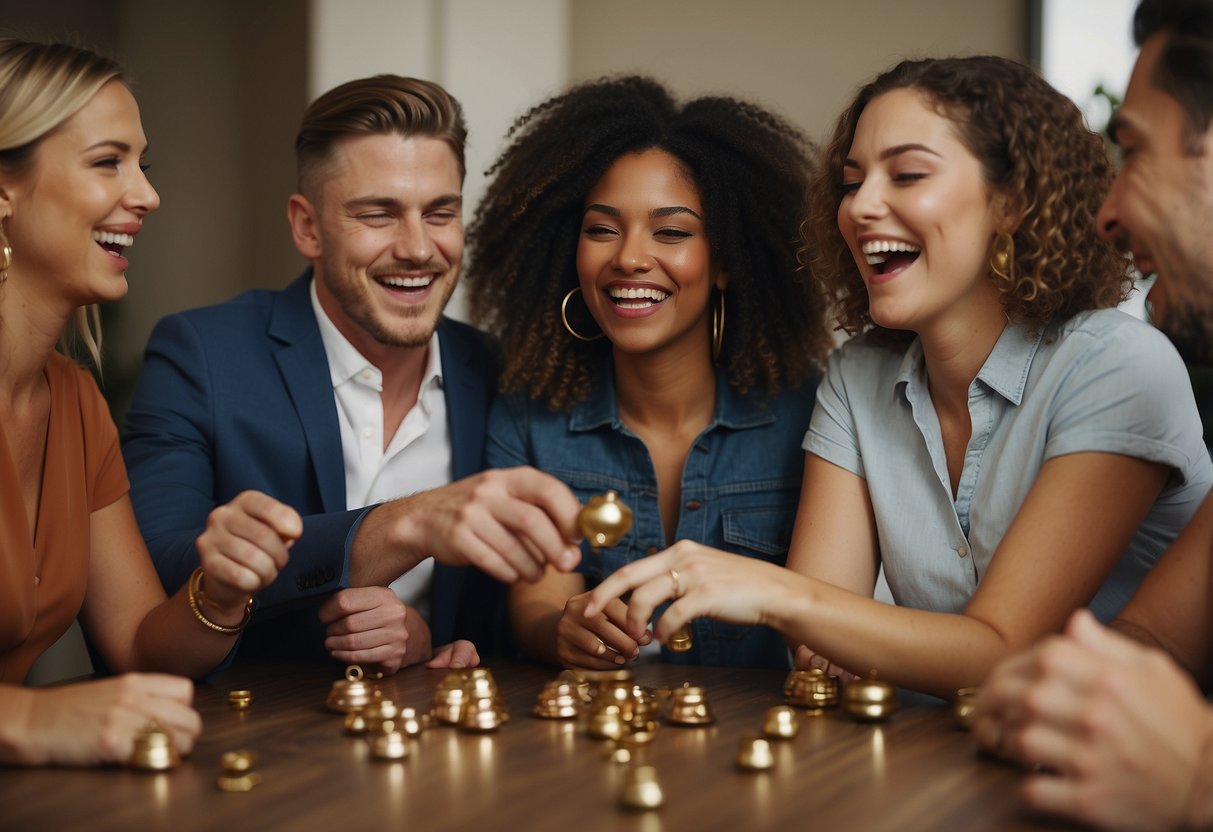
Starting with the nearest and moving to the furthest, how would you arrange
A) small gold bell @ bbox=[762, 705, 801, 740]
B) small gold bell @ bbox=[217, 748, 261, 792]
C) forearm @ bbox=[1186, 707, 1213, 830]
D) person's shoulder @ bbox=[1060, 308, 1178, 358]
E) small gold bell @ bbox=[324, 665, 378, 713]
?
forearm @ bbox=[1186, 707, 1213, 830] < small gold bell @ bbox=[217, 748, 261, 792] < small gold bell @ bbox=[762, 705, 801, 740] < small gold bell @ bbox=[324, 665, 378, 713] < person's shoulder @ bbox=[1060, 308, 1178, 358]

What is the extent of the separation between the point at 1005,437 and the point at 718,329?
94 cm

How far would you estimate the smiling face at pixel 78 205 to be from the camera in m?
2.24

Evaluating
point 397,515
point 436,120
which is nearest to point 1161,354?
point 397,515

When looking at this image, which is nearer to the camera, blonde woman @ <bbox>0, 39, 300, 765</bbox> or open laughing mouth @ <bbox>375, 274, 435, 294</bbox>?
blonde woman @ <bbox>0, 39, 300, 765</bbox>

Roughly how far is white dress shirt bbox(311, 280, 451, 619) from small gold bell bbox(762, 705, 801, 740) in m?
1.54

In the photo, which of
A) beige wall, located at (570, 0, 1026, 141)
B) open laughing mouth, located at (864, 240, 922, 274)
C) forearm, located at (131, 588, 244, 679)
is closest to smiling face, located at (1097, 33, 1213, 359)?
open laughing mouth, located at (864, 240, 922, 274)

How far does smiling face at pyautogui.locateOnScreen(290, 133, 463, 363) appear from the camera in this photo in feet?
10.5

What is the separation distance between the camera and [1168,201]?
73.0 inches

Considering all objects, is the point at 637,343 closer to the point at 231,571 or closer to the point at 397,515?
the point at 397,515

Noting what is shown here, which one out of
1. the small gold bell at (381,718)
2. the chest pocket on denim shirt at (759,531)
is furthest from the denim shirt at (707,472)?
the small gold bell at (381,718)

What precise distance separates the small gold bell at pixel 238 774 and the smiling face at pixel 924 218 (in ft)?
4.79

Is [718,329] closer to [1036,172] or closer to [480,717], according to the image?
[1036,172]

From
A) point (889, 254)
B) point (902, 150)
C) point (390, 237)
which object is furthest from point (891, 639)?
point (390, 237)

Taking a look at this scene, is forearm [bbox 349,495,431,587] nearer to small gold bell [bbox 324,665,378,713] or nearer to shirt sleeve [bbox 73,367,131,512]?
small gold bell [bbox 324,665,378,713]
